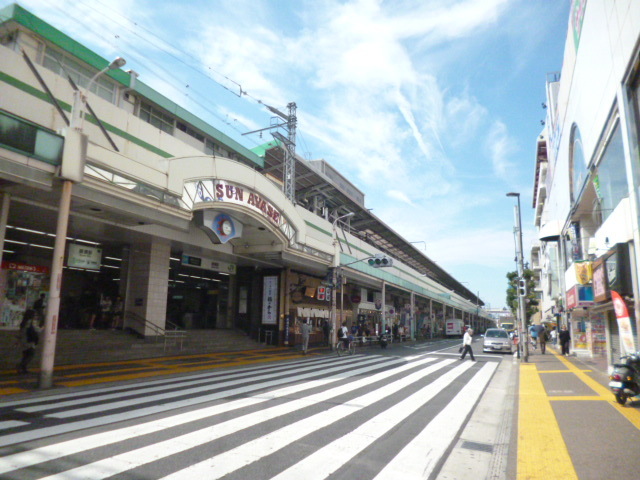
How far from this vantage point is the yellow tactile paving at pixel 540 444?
17.2 ft

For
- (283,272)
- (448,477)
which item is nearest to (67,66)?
(283,272)

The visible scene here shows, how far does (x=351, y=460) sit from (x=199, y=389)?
20.4 feet

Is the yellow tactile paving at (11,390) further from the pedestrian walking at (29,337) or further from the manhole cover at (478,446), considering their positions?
the manhole cover at (478,446)

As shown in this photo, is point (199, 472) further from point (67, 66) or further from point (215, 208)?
point (67, 66)

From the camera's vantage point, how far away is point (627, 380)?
8.91 m

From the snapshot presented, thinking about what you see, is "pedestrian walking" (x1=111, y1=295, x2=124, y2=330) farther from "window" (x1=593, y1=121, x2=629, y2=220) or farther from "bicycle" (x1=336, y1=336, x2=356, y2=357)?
"window" (x1=593, y1=121, x2=629, y2=220)

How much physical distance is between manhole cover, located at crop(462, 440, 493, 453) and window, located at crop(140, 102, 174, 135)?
2186cm

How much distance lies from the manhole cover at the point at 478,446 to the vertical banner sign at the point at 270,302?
20.3 meters

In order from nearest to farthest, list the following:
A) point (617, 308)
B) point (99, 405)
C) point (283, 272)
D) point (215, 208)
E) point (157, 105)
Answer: point (99, 405) → point (617, 308) → point (215, 208) → point (157, 105) → point (283, 272)

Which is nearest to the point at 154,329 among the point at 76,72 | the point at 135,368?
the point at 135,368

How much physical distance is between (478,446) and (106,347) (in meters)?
15.1

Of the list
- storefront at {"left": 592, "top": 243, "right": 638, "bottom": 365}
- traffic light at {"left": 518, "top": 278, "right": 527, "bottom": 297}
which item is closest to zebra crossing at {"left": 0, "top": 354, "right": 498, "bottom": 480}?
storefront at {"left": 592, "top": 243, "right": 638, "bottom": 365}

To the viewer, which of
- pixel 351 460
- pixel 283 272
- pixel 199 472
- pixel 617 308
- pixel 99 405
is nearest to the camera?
pixel 199 472

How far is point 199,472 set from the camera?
16.0 feet
